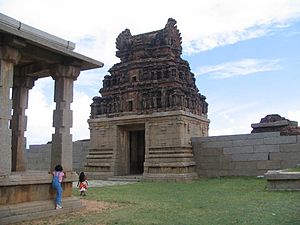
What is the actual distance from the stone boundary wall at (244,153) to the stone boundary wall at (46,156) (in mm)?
8559

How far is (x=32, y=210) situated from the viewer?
8375mm

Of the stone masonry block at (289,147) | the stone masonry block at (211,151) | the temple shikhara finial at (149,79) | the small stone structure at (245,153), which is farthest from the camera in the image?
the temple shikhara finial at (149,79)

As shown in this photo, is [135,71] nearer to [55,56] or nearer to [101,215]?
[55,56]

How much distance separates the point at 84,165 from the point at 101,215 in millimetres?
17224

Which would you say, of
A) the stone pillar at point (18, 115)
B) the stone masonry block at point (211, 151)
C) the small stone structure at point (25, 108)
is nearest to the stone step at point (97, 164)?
the stone masonry block at point (211, 151)

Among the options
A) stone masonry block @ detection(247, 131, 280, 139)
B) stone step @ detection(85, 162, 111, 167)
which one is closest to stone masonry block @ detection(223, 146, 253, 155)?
stone masonry block @ detection(247, 131, 280, 139)

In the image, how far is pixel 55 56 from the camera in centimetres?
975

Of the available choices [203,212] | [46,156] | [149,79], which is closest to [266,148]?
[149,79]

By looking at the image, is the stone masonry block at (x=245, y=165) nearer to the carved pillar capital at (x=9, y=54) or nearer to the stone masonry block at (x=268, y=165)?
the stone masonry block at (x=268, y=165)

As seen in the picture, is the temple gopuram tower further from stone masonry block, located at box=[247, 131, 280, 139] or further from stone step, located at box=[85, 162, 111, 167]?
stone masonry block, located at box=[247, 131, 280, 139]

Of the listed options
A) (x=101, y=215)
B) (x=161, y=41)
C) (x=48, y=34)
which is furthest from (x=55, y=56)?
(x=161, y=41)

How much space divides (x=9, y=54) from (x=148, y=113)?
14.7 m

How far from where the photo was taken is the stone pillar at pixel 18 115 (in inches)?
431

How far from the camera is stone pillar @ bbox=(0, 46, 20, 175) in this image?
7996mm
